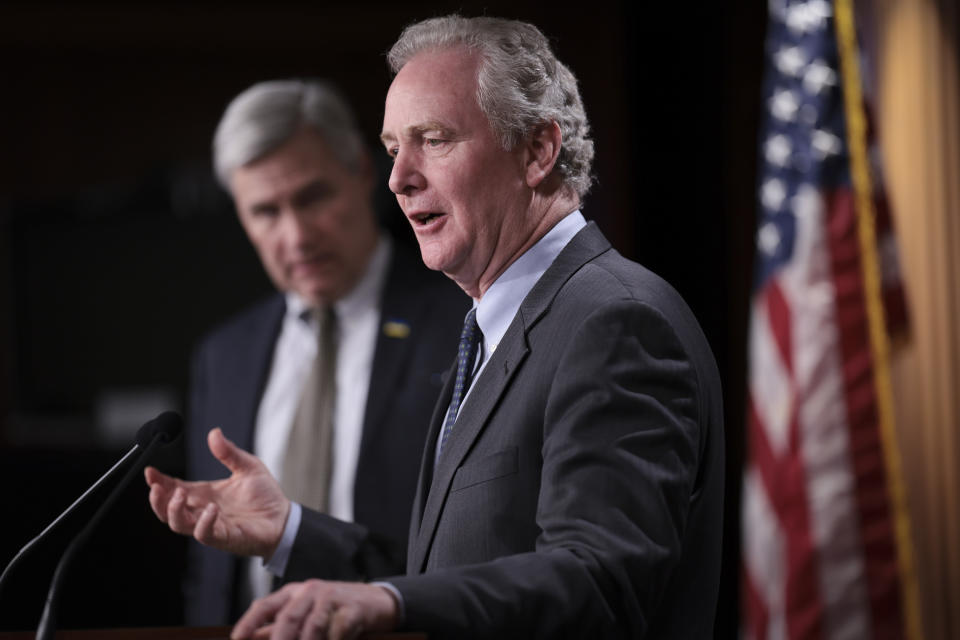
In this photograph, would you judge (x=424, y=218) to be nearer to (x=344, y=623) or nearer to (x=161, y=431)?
(x=161, y=431)

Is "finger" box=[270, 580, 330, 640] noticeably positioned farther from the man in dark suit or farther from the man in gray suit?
the man in dark suit

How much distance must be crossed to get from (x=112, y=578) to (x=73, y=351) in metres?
2.48

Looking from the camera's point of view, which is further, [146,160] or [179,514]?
[146,160]

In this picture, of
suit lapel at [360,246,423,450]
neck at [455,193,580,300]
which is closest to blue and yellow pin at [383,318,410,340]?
suit lapel at [360,246,423,450]

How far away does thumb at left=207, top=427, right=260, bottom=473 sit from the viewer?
1566 mm

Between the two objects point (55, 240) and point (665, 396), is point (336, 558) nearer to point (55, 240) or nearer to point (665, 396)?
point (665, 396)

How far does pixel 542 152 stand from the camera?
1528 millimetres

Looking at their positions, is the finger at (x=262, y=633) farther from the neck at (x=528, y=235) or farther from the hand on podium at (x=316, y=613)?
the neck at (x=528, y=235)

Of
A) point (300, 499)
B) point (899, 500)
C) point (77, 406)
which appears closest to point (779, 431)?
point (899, 500)

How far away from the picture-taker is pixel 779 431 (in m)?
3.12

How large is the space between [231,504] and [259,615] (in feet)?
2.17

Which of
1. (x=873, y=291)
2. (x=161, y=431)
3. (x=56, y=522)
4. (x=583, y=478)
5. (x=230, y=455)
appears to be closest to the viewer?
(x=583, y=478)

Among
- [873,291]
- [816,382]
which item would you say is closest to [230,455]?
[816,382]

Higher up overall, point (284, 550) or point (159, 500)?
point (159, 500)
